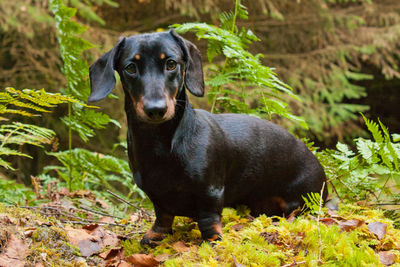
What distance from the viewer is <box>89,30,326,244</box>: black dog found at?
244 cm

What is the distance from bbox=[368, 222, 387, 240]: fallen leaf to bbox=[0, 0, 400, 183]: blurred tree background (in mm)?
4975

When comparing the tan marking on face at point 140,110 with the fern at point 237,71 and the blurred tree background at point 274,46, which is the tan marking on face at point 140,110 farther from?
the blurred tree background at point 274,46

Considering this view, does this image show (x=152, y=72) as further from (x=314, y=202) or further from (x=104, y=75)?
(x=314, y=202)

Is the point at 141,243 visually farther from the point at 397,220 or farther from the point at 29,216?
the point at 397,220

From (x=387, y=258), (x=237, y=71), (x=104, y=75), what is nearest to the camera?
(x=387, y=258)

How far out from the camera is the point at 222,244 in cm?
229

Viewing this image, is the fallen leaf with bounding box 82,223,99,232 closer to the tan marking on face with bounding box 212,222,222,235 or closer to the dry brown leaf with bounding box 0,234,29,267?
the dry brown leaf with bounding box 0,234,29,267

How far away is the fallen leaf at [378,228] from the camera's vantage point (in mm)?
2352

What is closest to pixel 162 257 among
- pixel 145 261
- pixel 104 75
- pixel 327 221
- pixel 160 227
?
pixel 145 261

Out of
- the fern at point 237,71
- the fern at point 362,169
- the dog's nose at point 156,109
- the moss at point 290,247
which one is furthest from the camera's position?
the fern at point 237,71

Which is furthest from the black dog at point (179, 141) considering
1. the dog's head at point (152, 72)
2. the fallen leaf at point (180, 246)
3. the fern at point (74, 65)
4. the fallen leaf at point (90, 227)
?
the fern at point (74, 65)

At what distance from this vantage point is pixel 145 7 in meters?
8.77

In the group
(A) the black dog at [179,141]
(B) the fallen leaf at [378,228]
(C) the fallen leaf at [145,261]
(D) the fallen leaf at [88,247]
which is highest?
(A) the black dog at [179,141]

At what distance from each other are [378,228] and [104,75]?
1926 millimetres
